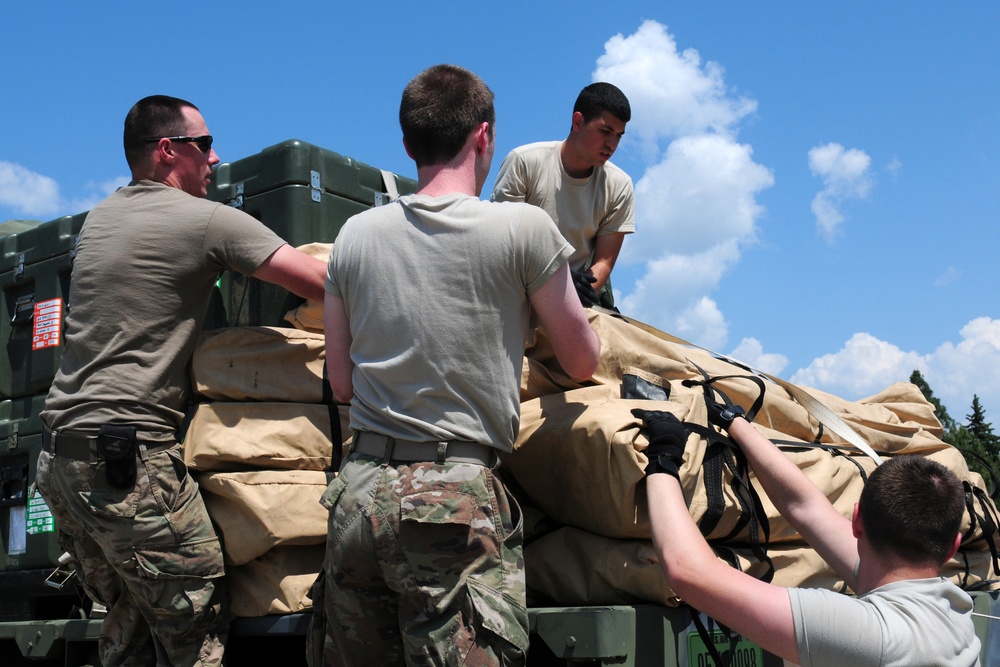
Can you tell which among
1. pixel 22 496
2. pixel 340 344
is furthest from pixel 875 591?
pixel 22 496

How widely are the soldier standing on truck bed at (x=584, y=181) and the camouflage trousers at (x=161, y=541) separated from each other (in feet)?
6.20

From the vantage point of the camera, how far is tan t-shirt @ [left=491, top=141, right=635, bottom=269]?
427cm

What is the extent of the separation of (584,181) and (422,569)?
Answer: 7.51 feet

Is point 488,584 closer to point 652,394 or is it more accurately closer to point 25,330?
point 652,394

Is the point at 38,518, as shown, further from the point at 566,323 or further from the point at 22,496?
the point at 566,323

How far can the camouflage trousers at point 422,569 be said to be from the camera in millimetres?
2371

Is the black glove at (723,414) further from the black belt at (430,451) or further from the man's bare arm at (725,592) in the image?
the black belt at (430,451)

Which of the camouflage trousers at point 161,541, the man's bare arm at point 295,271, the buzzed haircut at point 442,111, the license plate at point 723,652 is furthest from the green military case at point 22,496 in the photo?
the license plate at point 723,652

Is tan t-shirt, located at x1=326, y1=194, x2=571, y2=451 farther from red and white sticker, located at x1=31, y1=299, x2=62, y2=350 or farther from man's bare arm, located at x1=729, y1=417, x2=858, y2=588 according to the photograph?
red and white sticker, located at x1=31, y1=299, x2=62, y2=350

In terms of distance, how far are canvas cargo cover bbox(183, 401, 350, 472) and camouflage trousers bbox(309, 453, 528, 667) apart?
0.56 metres

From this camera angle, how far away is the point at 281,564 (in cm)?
300

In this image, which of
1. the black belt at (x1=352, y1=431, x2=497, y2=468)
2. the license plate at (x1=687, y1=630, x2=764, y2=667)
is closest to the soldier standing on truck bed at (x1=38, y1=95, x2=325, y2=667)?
the black belt at (x1=352, y1=431, x2=497, y2=468)

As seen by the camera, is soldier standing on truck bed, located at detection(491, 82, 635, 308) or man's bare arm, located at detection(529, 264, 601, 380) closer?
man's bare arm, located at detection(529, 264, 601, 380)

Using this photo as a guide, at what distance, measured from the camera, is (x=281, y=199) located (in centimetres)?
374
